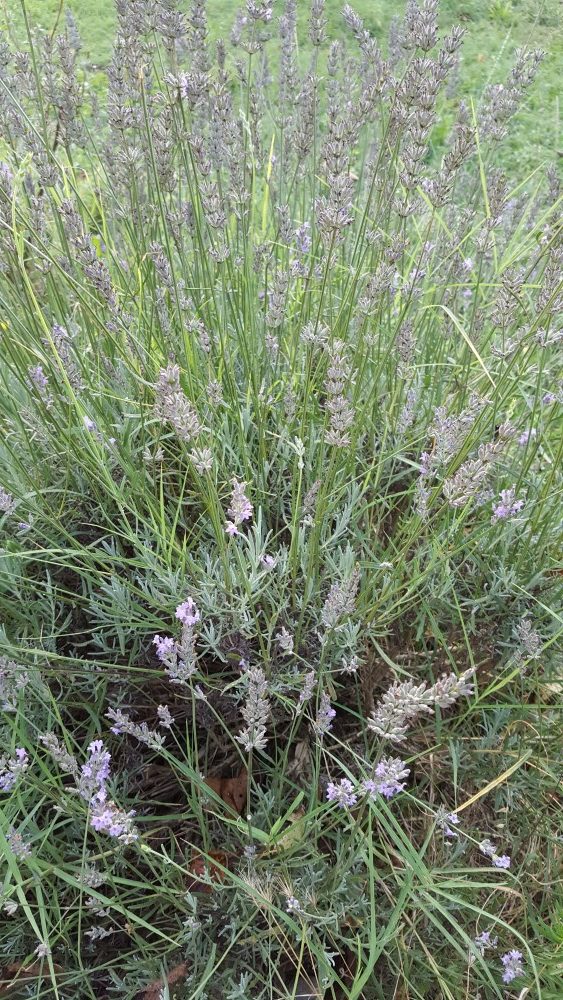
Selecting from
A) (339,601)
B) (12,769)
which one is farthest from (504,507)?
(12,769)

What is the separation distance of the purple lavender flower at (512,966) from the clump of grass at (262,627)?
29mm

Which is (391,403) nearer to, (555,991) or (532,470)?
(532,470)

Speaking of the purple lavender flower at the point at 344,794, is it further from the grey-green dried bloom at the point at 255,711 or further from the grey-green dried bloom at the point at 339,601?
the grey-green dried bloom at the point at 339,601

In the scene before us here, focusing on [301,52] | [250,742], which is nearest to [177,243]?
[250,742]

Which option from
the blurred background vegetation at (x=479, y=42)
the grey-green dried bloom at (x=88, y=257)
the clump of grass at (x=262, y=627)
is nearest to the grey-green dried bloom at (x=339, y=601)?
the clump of grass at (x=262, y=627)

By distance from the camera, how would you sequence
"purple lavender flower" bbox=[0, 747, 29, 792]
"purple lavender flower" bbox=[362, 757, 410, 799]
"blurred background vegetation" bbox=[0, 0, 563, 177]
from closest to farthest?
1. "purple lavender flower" bbox=[362, 757, 410, 799]
2. "purple lavender flower" bbox=[0, 747, 29, 792]
3. "blurred background vegetation" bbox=[0, 0, 563, 177]

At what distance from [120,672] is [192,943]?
53 centimetres

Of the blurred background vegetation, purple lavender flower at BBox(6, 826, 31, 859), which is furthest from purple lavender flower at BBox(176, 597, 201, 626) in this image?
the blurred background vegetation

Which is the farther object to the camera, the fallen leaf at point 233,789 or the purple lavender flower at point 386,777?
the fallen leaf at point 233,789

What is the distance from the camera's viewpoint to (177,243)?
A: 165 centimetres

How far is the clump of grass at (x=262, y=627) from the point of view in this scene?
4.04ft

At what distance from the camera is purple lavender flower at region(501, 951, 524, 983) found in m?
1.26

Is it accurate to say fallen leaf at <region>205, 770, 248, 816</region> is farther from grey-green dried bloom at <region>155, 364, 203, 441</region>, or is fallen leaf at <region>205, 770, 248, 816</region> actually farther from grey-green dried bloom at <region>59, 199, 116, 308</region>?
grey-green dried bloom at <region>59, 199, 116, 308</region>

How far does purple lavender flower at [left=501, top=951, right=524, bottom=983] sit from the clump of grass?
0.03 meters
